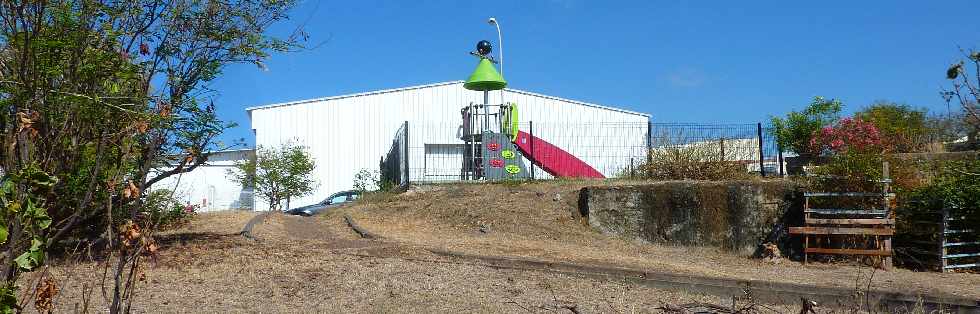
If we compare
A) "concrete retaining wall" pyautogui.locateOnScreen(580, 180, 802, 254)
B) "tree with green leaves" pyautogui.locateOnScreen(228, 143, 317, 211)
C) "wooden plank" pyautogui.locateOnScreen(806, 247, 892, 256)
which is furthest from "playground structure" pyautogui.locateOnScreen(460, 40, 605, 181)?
"tree with green leaves" pyautogui.locateOnScreen(228, 143, 317, 211)

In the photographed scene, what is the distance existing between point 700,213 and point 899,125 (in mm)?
14804

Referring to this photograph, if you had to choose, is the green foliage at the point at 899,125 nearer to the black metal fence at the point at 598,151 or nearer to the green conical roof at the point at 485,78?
the black metal fence at the point at 598,151

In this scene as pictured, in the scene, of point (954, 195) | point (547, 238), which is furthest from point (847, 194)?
point (547, 238)

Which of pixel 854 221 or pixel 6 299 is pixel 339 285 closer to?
pixel 6 299

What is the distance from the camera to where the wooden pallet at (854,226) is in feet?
39.5

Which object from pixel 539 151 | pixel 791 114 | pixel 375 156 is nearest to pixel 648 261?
pixel 539 151

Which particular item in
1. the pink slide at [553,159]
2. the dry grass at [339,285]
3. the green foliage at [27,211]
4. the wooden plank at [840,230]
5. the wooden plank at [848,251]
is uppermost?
the pink slide at [553,159]

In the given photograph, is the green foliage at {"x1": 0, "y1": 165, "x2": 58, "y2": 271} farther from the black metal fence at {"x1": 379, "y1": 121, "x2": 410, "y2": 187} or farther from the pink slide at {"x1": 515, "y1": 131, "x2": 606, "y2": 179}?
the pink slide at {"x1": 515, "y1": 131, "x2": 606, "y2": 179}

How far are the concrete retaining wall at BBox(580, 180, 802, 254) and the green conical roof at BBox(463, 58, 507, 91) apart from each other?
5942 mm

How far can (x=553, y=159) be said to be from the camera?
776 inches

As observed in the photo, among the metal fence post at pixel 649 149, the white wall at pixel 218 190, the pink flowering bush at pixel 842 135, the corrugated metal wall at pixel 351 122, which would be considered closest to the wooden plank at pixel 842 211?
the metal fence post at pixel 649 149

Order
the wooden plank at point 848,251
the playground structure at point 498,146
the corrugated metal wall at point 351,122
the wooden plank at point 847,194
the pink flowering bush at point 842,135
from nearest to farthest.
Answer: the wooden plank at point 848,251 < the wooden plank at point 847,194 < the playground structure at point 498,146 < the pink flowering bush at point 842,135 < the corrugated metal wall at point 351,122

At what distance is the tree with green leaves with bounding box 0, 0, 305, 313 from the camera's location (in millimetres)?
3033

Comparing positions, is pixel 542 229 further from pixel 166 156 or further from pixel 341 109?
pixel 341 109
